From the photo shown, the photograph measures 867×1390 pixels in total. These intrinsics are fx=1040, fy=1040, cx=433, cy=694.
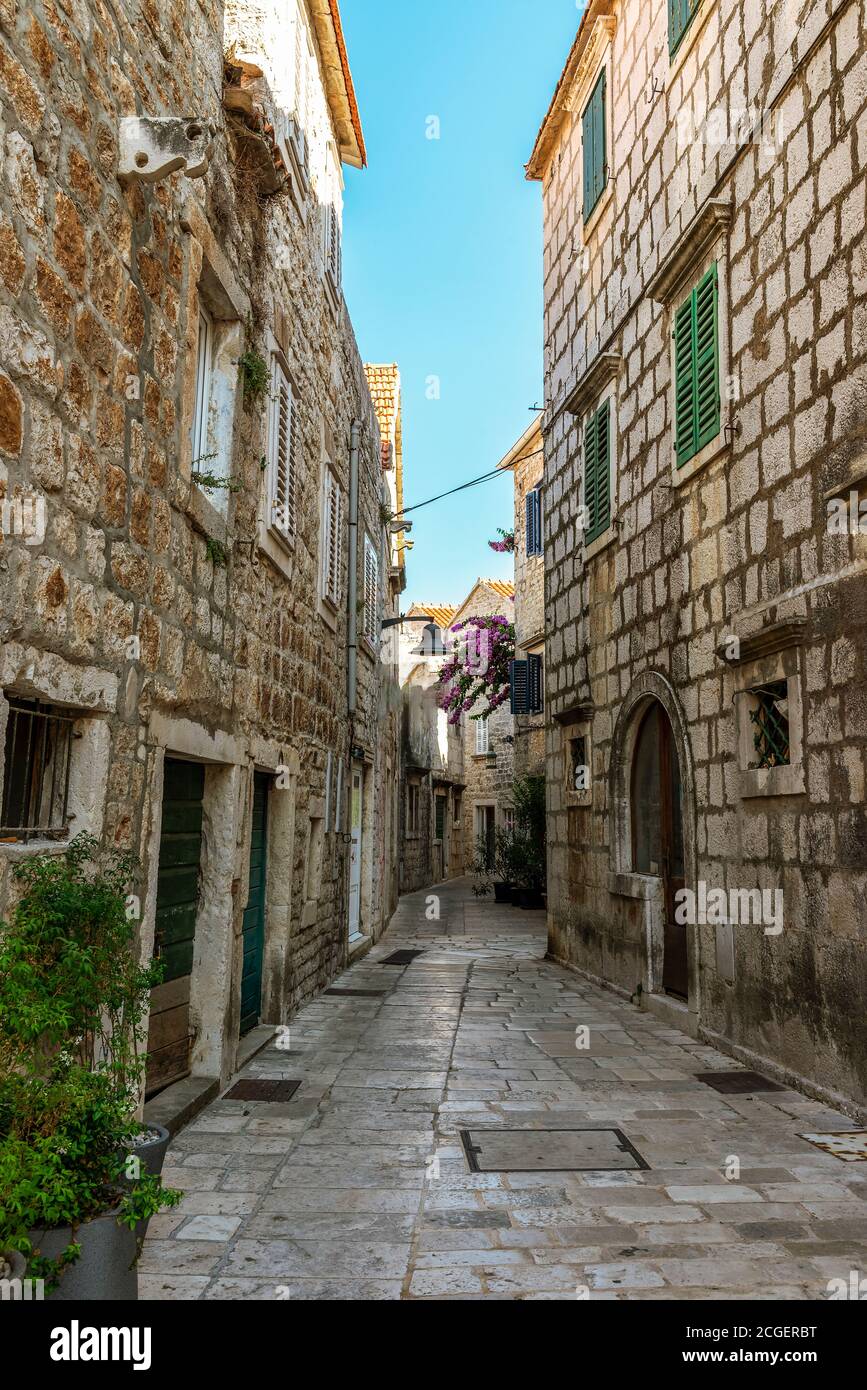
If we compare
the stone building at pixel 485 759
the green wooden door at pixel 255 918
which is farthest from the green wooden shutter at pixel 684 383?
the stone building at pixel 485 759

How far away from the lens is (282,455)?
7.04 metres

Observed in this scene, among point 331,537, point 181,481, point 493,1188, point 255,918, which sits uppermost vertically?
point 331,537

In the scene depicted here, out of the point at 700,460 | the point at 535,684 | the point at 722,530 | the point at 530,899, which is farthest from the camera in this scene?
the point at 535,684

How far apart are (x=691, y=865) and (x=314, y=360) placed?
509 cm

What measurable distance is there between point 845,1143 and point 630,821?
4.72 meters

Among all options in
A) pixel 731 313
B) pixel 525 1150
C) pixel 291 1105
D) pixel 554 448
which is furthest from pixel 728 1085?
pixel 554 448

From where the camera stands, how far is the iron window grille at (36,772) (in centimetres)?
320

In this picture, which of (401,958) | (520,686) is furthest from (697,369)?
(520,686)

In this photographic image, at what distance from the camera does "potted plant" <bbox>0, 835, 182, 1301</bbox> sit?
8.07ft

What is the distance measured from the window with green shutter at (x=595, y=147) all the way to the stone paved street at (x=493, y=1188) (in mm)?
8102

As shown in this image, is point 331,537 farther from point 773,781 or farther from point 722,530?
point 773,781

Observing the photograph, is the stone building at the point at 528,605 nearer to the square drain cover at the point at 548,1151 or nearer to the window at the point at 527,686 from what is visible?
the window at the point at 527,686

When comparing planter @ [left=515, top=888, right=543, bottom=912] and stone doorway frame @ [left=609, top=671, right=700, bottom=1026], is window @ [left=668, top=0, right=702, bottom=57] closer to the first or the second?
stone doorway frame @ [left=609, top=671, right=700, bottom=1026]

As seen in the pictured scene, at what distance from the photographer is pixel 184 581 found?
4727 mm
